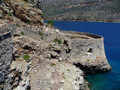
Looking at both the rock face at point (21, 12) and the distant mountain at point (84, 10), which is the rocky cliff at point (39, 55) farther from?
the distant mountain at point (84, 10)

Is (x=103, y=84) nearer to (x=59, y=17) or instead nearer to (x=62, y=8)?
(x=59, y=17)

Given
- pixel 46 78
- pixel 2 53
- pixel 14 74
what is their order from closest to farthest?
pixel 2 53, pixel 14 74, pixel 46 78

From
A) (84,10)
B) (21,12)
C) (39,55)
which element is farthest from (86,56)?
(84,10)

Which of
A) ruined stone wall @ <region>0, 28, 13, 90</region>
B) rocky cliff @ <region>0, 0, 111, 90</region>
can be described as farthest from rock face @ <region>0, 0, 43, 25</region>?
ruined stone wall @ <region>0, 28, 13, 90</region>

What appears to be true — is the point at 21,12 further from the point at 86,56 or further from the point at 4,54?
the point at 4,54

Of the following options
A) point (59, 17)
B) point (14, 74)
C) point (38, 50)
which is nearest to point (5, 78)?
point (14, 74)

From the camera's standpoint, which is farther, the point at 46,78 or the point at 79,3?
the point at 79,3
